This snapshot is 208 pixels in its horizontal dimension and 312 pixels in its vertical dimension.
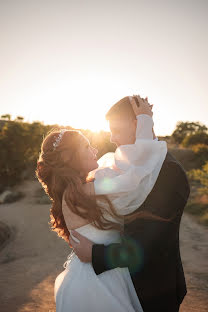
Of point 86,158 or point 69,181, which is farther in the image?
point 86,158

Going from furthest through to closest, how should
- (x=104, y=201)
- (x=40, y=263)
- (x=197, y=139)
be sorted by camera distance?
(x=197, y=139), (x=40, y=263), (x=104, y=201)

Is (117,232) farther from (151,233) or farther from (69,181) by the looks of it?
(69,181)

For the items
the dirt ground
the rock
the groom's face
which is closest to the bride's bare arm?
the groom's face

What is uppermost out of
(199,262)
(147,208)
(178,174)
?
(178,174)

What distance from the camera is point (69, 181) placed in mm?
1941

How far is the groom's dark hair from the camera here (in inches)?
80.7

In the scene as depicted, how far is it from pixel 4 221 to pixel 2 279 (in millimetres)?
5774

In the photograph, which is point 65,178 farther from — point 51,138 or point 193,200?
point 193,200

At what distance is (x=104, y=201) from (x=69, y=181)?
12.2 inches

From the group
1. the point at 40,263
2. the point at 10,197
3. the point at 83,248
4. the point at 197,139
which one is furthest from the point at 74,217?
the point at 197,139

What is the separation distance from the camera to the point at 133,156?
184 cm

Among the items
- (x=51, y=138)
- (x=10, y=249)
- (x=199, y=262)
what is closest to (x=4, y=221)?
(x=10, y=249)

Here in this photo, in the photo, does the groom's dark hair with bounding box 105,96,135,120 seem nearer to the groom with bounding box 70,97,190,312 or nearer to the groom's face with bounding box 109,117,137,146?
the groom's face with bounding box 109,117,137,146

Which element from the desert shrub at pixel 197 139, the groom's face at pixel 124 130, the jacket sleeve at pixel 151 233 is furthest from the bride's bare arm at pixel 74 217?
the desert shrub at pixel 197 139
